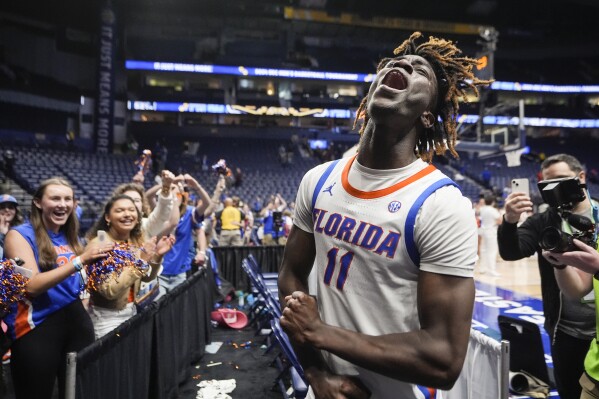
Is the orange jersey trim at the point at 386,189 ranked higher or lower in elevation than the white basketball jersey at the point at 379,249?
higher

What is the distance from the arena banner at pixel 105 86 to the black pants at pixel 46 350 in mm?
22075

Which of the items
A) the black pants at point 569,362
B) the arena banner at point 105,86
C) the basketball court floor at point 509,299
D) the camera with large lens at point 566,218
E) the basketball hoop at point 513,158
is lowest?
the basketball court floor at point 509,299

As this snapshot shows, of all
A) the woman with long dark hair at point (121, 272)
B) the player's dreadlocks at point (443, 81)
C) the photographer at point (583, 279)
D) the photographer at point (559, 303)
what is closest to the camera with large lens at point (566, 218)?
the photographer at point (583, 279)

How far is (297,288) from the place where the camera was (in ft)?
4.33

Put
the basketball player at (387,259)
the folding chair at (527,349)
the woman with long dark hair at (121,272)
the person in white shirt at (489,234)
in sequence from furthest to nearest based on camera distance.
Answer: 1. the person in white shirt at (489,234)
2. the folding chair at (527,349)
3. the woman with long dark hair at (121,272)
4. the basketball player at (387,259)

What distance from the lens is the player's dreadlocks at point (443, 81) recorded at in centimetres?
138

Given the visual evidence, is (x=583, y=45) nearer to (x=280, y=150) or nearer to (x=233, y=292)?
(x=280, y=150)

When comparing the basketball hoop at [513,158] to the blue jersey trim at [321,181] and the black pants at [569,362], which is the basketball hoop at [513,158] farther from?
→ the blue jersey trim at [321,181]

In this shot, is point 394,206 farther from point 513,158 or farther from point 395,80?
point 513,158

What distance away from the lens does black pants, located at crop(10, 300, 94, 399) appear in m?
2.36

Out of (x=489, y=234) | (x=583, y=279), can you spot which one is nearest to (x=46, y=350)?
(x=583, y=279)

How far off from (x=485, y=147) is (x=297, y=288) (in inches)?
546

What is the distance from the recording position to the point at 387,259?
1110mm

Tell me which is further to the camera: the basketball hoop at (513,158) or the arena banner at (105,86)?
the arena banner at (105,86)
